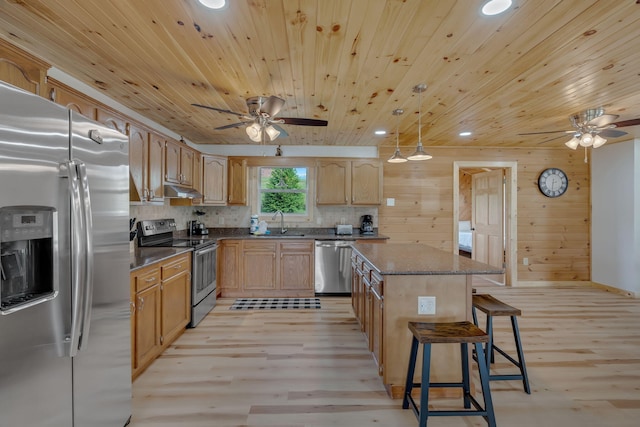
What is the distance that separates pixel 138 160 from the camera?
9.52 ft

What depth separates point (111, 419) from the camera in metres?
1.62

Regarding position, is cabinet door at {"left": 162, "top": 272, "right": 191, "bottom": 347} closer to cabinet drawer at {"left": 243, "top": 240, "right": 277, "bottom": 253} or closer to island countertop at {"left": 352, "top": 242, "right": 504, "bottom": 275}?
cabinet drawer at {"left": 243, "top": 240, "right": 277, "bottom": 253}

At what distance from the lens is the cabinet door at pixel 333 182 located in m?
4.84

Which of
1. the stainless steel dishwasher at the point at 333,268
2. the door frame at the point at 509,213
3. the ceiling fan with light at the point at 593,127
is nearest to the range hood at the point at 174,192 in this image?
the stainless steel dishwasher at the point at 333,268

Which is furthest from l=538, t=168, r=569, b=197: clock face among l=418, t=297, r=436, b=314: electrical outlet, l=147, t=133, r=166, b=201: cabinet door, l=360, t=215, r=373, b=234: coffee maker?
l=147, t=133, r=166, b=201: cabinet door

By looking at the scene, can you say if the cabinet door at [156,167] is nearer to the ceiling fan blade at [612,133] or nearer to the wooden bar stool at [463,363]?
the wooden bar stool at [463,363]

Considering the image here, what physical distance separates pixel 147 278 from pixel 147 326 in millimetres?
399

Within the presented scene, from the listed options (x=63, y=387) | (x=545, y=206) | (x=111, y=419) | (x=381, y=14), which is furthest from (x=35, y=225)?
(x=545, y=206)

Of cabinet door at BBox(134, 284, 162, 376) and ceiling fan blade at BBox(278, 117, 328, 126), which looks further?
ceiling fan blade at BBox(278, 117, 328, 126)

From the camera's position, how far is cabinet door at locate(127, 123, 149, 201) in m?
2.78

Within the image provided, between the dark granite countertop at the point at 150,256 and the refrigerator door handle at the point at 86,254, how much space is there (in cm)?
85

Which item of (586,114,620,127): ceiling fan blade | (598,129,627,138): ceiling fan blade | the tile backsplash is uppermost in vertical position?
(586,114,620,127): ceiling fan blade

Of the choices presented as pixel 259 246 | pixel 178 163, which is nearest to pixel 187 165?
pixel 178 163

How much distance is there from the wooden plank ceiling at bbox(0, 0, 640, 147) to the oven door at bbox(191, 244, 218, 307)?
1663mm
